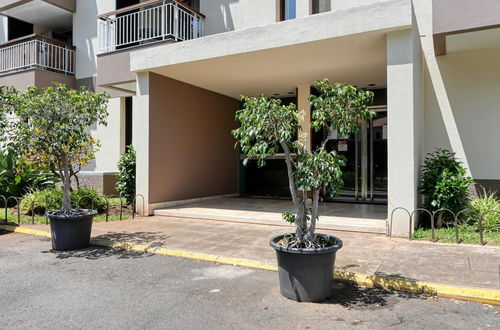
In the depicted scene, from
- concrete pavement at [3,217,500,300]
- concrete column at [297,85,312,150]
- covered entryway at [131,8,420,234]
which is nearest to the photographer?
concrete pavement at [3,217,500,300]

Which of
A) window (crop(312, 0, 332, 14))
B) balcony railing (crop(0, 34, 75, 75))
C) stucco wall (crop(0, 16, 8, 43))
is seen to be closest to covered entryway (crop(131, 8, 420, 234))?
window (crop(312, 0, 332, 14))

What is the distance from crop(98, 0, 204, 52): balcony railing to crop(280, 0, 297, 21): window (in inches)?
111

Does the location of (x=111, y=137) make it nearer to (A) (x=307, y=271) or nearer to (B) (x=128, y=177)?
(B) (x=128, y=177)

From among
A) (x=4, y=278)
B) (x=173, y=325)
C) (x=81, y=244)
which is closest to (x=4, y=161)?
(x=81, y=244)

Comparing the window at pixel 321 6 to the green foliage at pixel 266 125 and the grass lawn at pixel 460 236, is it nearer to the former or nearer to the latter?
the grass lawn at pixel 460 236

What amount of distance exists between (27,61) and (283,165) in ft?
35.7

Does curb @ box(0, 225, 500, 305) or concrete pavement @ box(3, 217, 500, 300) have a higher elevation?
concrete pavement @ box(3, 217, 500, 300)

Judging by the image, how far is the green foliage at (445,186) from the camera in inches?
288

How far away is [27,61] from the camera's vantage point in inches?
569

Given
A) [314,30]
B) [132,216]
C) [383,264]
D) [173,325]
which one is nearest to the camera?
[173,325]

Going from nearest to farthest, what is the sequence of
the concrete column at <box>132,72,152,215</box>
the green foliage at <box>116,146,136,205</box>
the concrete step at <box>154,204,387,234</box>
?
the concrete step at <box>154,204,387,234</box> < the concrete column at <box>132,72,152,215</box> < the green foliage at <box>116,146,136,205</box>

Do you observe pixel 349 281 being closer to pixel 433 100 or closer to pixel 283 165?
pixel 433 100

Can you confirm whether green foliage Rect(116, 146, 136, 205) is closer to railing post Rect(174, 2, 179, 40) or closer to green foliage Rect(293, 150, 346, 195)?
railing post Rect(174, 2, 179, 40)

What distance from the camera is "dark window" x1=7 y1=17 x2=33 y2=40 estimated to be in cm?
1695
